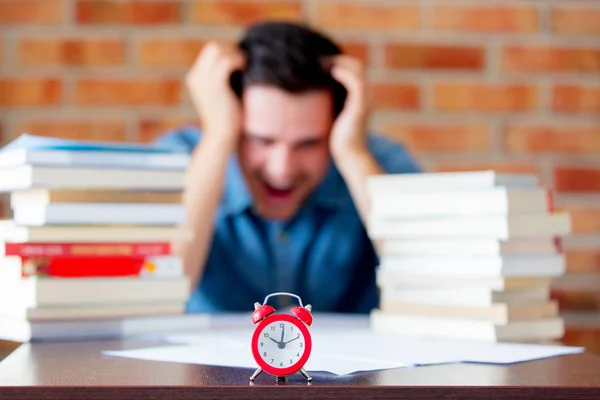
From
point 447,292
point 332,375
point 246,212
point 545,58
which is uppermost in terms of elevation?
point 545,58

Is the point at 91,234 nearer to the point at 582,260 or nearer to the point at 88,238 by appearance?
the point at 88,238

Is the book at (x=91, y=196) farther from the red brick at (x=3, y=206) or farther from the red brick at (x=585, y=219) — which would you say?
the red brick at (x=585, y=219)

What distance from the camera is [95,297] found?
3.76ft

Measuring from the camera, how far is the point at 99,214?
44.8 inches

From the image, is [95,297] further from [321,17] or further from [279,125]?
[321,17]

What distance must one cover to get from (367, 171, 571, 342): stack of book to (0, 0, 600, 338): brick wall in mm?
968

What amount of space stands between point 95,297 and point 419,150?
121cm

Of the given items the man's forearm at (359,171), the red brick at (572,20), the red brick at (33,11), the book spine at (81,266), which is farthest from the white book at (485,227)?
the red brick at (33,11)

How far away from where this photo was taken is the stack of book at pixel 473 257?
3.76ft

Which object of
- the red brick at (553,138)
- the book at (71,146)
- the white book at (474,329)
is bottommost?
the white book at (474,329)

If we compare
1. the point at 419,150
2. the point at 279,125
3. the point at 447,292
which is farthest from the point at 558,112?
the point at 447,292

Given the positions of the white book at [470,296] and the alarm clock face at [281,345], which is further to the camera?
the white book at [470,296]

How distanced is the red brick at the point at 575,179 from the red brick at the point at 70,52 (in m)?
1.16

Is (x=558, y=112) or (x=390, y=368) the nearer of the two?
(x=390, y=368)
